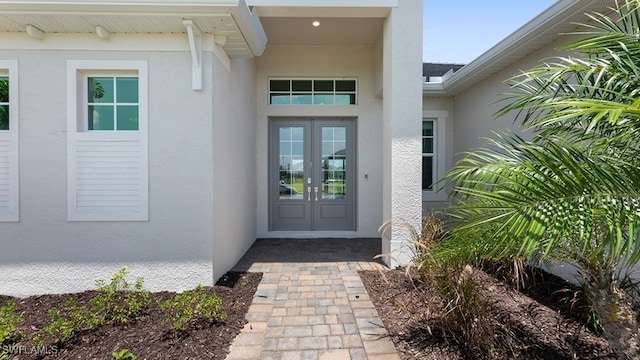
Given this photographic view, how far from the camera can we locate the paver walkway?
98.9 inches

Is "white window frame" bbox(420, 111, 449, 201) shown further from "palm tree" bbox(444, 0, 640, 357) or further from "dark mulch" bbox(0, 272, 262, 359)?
"dark mulch" bbox(0, 272, 262, 359)

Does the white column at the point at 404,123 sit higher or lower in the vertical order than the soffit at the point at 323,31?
lower

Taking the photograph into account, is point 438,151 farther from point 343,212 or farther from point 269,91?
point 269,91

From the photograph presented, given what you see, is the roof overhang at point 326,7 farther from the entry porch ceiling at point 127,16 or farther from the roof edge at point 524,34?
the roof edge at point 524,34

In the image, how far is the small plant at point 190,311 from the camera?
107 inches

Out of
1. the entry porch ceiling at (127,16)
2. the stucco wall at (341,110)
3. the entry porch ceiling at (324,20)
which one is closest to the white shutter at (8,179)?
the entry porch ceiling at (127,16)

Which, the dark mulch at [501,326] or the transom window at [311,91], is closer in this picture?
the dark mulch at [501,326]

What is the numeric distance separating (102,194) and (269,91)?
12.5ft

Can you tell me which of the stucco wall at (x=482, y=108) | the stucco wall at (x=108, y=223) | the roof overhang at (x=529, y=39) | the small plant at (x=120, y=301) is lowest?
the small plant at (x=120, y=301)

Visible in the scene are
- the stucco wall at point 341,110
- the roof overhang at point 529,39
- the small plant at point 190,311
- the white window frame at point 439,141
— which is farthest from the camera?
the white window frame at point 439,141

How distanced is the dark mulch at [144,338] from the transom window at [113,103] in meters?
2.04

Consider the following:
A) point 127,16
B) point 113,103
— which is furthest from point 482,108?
point 113,103

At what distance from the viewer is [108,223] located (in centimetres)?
362

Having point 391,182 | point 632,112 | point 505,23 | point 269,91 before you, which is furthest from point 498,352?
point 269,91
